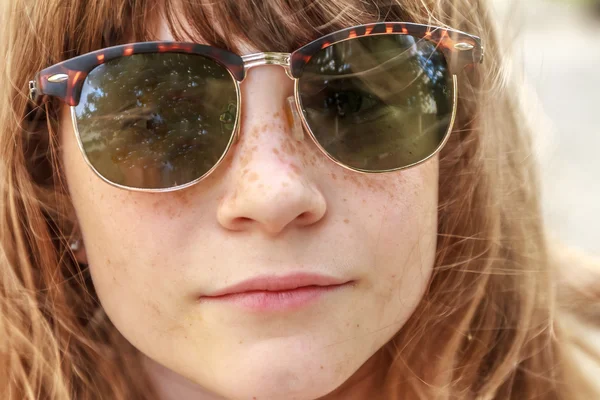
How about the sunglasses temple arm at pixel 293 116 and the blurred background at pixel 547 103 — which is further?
the blurred background at pixel 547 103

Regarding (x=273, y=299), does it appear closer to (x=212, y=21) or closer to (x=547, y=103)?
(x=212, y=21)

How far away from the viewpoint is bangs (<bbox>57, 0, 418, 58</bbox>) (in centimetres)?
126

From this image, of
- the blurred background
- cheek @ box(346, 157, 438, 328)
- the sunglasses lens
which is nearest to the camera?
the sunglasses lens

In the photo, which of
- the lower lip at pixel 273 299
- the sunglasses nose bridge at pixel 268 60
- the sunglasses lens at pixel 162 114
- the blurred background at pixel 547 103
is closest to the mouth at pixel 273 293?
the lower lip at pixel 273 299

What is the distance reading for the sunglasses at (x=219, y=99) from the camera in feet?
4.08

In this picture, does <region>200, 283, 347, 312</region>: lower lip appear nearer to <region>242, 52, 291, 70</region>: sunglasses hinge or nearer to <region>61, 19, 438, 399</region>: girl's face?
<region>61, 19, 438, 399</region>: girl's face

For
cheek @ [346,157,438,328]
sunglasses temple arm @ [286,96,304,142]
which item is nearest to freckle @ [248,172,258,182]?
sunglasses temple arm @ [286,96,304,142]

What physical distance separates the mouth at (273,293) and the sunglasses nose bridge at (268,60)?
0.38m

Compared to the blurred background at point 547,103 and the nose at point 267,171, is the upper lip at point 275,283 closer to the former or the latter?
the nose at point 267,171

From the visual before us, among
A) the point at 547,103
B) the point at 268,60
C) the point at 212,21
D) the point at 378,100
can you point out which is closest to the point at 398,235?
the point at 378,100

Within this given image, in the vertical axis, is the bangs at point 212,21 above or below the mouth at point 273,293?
above

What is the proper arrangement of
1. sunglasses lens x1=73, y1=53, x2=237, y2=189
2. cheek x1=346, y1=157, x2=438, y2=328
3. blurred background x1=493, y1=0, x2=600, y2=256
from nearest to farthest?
sunglasses lens x1=73, y1=53, x2=237, y2=189, cheek x1=346, y1=157, x2=438, y2=328, blurred background x1=493, y1=0, x2=600, y2=256

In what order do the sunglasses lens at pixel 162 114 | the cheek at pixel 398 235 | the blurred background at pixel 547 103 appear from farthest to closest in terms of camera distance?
the blurred background at pixel 547 103
the cheek at pixel 398 235
the sunglasses lens at pixel 162 114

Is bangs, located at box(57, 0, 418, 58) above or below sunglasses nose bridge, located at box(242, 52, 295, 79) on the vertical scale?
above
